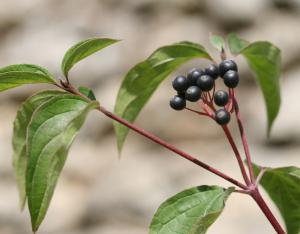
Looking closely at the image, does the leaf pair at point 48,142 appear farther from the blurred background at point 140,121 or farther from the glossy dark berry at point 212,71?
the blurred background at point 140,121

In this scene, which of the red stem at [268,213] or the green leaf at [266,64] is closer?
the red stem at [268,213]

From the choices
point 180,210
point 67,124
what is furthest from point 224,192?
point 67,124

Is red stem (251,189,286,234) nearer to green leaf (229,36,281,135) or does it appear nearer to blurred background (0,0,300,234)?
green leaf (229,36,281,135)

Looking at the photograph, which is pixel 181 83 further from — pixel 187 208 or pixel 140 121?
pixel 140 121

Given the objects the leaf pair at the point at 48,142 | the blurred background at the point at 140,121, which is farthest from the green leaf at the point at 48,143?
the blurred background at the point at 140,121

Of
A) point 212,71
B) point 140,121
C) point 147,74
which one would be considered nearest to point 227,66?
point 212,71

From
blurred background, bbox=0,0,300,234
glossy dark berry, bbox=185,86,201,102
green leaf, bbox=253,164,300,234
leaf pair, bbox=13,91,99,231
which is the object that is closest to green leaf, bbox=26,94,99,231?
leaf pair, bbox=13,91,99,231
